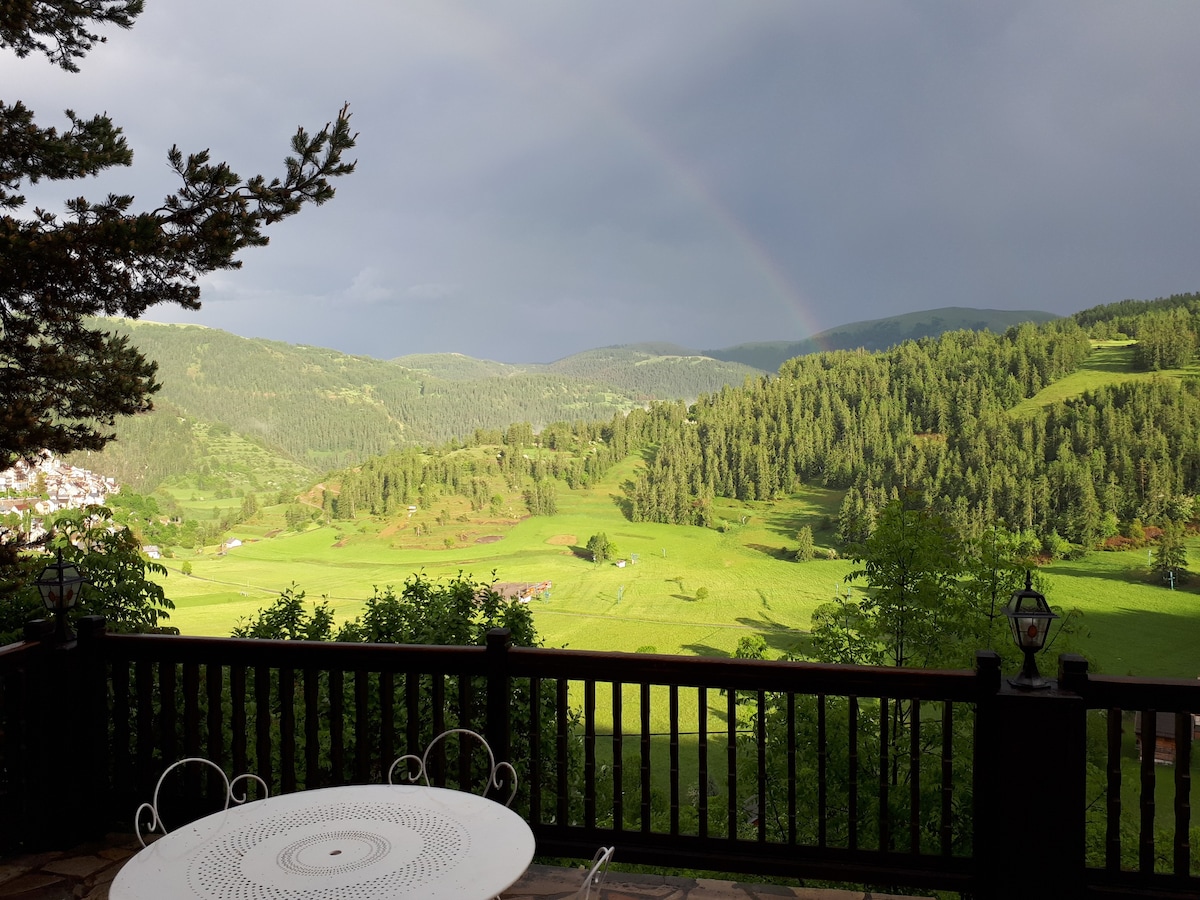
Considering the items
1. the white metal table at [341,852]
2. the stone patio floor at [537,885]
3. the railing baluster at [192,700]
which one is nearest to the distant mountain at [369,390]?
the railing baluster at [192,700]

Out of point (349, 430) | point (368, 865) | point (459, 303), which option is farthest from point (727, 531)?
point (459, 303)

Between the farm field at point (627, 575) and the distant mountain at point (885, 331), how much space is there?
30.5 feet

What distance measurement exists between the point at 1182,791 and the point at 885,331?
32393 millimetres

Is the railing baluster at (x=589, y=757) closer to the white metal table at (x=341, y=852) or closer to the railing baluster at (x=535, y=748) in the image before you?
the railing baluster at (x=535, y=748)

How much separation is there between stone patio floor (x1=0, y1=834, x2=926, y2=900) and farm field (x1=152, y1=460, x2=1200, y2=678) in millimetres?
16752

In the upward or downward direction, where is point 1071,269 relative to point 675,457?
upward

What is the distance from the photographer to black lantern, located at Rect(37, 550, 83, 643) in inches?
109

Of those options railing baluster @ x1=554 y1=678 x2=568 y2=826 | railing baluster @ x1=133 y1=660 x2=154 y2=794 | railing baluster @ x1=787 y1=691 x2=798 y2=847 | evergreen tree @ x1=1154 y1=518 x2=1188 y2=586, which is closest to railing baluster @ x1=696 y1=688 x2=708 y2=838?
railing baluster @ x1=787 y1=691 x2=798 y2=847

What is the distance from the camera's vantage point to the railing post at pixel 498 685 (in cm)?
251

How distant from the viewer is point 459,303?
151ft

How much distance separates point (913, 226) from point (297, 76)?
2273 cm

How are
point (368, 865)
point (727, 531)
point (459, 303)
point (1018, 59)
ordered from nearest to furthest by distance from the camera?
point (368, 865) < point (1018, 59) < point (727, 531) < point (459, 303)

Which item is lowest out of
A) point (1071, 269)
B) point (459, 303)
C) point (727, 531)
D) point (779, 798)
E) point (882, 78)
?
point (779, 798)

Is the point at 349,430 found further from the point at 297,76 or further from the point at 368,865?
the point at 368,865
